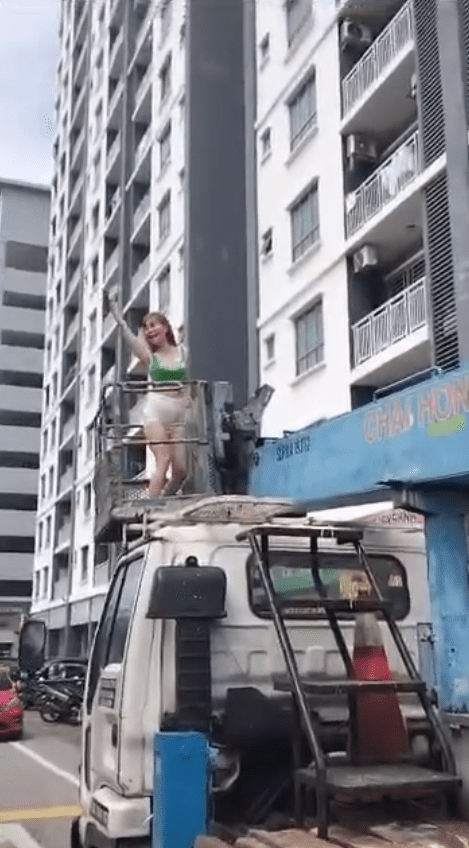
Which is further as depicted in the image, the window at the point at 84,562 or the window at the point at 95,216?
the window at the point at 95,216

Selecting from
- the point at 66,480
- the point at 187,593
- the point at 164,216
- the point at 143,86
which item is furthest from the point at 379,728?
the point at 66,480

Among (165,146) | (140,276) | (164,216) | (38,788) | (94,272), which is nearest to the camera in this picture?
(38,788)

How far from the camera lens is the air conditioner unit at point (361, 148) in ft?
53.2

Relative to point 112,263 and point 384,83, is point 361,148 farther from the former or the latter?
point 112,263

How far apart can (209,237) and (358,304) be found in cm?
813

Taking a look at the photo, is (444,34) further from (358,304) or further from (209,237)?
(209,237)

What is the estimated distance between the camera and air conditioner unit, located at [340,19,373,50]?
1650 cm

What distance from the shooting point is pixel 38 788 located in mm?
11320

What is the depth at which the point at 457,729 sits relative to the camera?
3.38m

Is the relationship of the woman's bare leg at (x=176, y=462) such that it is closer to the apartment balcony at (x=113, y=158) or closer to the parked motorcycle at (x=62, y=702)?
→ the parked motorcycle at (x=62, y=702)

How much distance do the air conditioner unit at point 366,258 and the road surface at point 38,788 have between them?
30.5ft

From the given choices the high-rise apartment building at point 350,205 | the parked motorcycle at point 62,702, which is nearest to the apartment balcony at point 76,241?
the high-rise apartment building at point 350,205

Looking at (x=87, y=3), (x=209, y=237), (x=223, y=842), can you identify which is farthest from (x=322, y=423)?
(x=87, y=3)

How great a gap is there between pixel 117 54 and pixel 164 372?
3072 centimetres
